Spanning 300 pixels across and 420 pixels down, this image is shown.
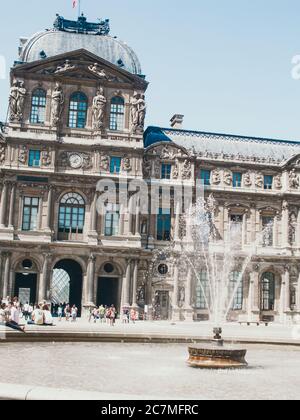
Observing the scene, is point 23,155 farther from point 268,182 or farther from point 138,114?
point 268,182

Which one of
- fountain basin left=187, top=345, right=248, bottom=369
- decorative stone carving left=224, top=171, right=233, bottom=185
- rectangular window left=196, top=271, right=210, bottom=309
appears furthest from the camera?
decorative stone carving left=224, top=171, right=233, bottom=185

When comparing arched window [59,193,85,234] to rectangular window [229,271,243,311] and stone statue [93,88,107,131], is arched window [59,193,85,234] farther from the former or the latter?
rectangular window [229,271,243,311]

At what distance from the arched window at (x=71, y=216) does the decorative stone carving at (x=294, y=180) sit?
61.8ft

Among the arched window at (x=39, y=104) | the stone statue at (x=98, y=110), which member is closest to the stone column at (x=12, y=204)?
the arched window at (x=39, y=104)

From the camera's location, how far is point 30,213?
166 ft

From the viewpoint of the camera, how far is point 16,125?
51125 mm

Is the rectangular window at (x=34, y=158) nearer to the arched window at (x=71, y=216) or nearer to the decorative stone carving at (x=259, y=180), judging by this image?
the arched window at (x=71, y=216)

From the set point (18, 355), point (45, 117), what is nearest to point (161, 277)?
point (45, 117)

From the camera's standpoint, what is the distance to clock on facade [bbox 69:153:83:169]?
169ft

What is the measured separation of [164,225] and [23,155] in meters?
13.1

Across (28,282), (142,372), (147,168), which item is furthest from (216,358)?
(147,168)

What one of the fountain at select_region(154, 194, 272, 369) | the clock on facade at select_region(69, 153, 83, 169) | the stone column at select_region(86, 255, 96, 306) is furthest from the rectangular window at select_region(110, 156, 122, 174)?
the stone column at select_region(86, 255, 96, 306)

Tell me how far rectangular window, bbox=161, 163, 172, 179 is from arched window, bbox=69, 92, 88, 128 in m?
7.64
